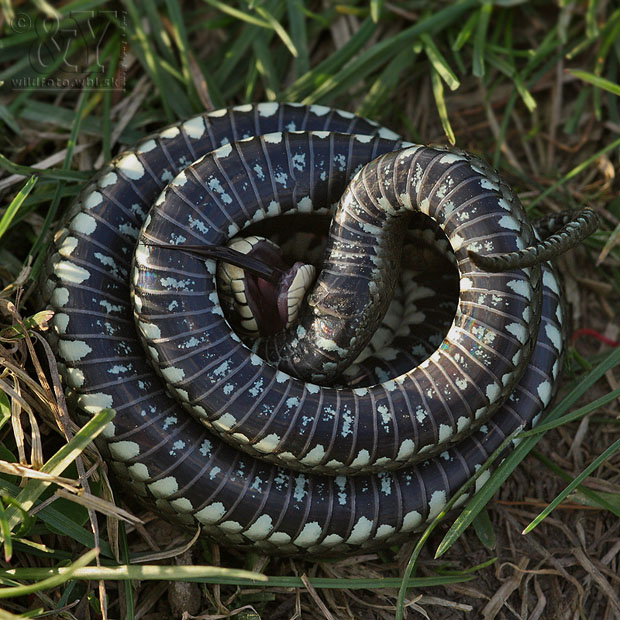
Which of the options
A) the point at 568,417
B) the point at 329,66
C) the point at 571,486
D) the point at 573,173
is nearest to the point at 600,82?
the point at 573,173

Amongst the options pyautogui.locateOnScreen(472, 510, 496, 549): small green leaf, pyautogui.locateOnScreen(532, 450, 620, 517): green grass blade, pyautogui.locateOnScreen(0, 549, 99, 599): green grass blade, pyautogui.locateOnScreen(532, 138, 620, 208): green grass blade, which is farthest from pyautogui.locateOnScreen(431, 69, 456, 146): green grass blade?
pyautogui.locateOnScreen(0, 549, 99, 599): green grass blade

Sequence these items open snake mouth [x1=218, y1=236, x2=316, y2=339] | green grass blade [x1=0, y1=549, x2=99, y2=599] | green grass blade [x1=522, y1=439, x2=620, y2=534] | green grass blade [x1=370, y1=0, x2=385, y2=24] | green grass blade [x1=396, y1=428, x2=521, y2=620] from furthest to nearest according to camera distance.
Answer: green grass blade [x1=370, y1=0, x2=385, y2=24], open snake mouth [x1=218, y1=236, x2=316, y2=339], green grass blade [x1=522, y1=439, x2=620, y2=534], green grass blade [x1=396, y1=428, x2=521, y2=620], green grass blade [x1=0, y1=549, x2=99, y2=599]

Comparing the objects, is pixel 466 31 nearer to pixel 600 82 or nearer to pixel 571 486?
pixel 600 82

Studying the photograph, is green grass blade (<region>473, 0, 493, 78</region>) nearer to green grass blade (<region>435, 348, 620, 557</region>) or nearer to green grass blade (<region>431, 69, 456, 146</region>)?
green grass blade (<region>431, 69, 456, 146</region>)

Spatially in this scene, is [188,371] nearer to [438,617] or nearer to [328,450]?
[328,450]

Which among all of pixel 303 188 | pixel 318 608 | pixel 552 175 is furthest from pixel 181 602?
pixel 552 175

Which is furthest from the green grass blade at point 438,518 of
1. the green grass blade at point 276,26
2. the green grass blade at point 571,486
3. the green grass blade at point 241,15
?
the green grass blade at point 241,15
